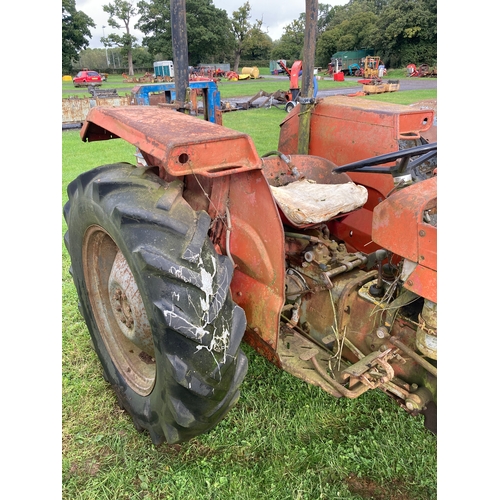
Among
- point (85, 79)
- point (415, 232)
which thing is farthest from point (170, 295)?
point (85, 79)

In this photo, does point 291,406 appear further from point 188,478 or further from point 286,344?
point 188,478

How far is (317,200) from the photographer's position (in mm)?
1955

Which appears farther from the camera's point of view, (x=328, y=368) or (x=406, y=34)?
(x=406, y=34)

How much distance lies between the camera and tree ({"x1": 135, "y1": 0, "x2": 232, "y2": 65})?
3878 cm

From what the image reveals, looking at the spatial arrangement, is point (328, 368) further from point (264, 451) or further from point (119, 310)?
point (119, 310)

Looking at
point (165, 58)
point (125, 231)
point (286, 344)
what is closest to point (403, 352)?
point (286, 344)

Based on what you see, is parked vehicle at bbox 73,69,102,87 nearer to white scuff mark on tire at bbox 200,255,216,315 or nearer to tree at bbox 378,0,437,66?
tree at bbox 378,0,437,66

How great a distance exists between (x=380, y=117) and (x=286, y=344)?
1.16m

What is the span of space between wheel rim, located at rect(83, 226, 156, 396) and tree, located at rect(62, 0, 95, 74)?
38.1m

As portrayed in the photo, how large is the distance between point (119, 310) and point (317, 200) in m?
0.99

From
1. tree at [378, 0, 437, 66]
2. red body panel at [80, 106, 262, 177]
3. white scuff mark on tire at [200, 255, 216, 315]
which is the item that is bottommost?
white scuff mark on tire at [200, 255, 216, 315]

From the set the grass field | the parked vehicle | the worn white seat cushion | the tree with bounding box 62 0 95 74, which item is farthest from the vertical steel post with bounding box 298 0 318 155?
the tree with bounding box 62 0 95 74

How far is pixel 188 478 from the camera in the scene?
1.76 metres

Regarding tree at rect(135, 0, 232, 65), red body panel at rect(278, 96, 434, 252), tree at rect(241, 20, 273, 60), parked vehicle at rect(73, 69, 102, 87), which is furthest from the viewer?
tree at rect(241, 20, 273, 60)
